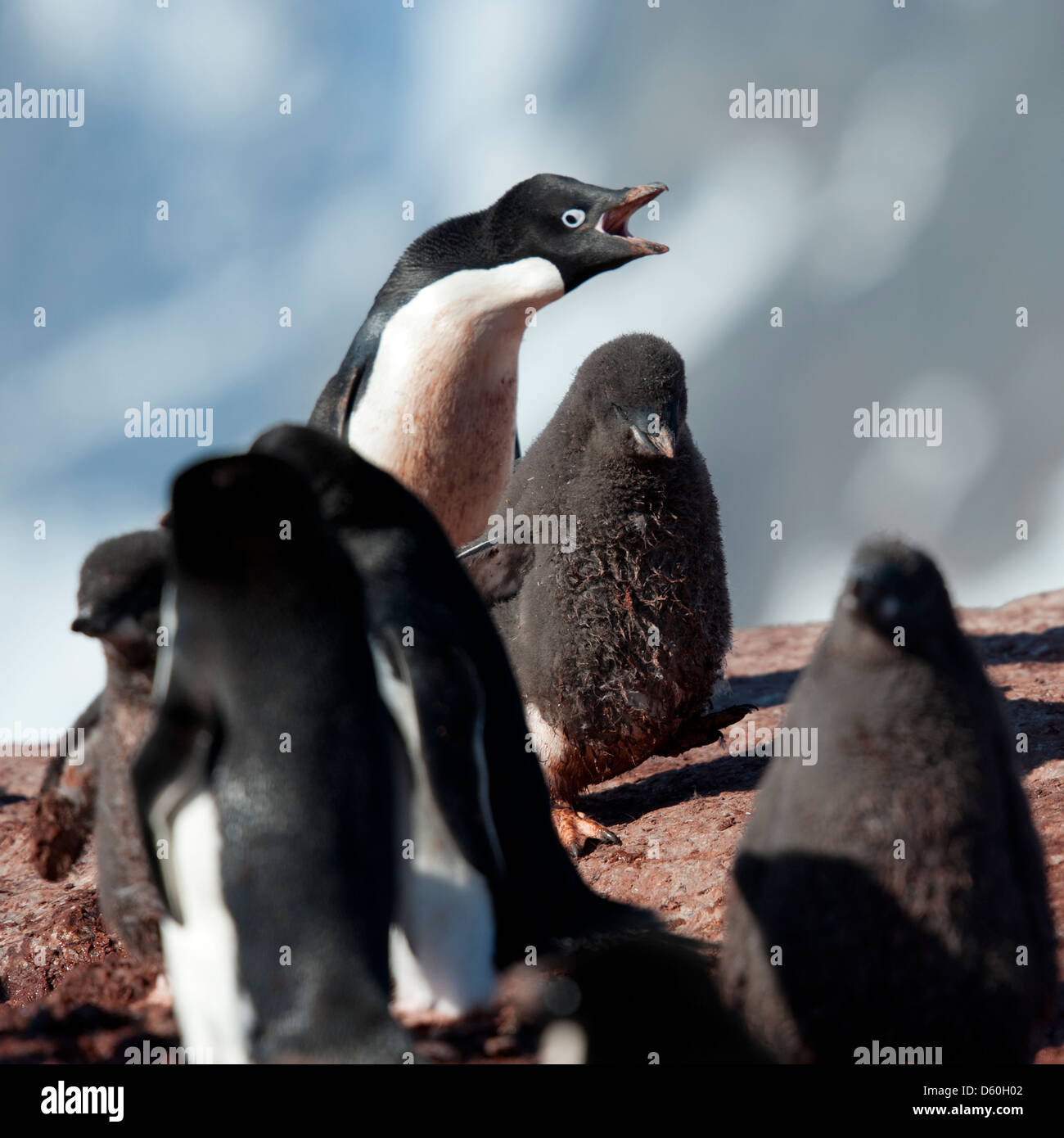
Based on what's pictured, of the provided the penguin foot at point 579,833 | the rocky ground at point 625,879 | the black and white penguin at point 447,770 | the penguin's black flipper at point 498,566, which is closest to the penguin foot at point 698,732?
the rocky ground at point 625,879

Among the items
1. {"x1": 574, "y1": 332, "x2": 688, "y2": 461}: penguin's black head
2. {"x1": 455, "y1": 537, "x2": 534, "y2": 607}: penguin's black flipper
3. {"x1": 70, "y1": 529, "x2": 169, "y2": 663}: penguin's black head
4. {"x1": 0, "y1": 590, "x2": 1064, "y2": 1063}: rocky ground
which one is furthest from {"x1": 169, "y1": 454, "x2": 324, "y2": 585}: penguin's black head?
{"x1": 455, "y1": 537, "x2": 534, "y2": 607}: penguin's black flipper

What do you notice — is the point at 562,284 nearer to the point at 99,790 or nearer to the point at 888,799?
the point at 99,790

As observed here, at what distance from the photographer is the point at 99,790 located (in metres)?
2.39

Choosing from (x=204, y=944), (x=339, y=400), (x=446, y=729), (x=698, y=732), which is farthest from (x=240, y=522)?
(x=339, y=400)

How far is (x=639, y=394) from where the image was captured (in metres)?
3.51

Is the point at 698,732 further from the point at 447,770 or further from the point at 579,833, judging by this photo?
the point at 447,770

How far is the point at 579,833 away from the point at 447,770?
178 cm

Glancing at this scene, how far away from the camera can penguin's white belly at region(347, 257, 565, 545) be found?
507cm

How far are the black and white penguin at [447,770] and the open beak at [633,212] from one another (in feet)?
8.81

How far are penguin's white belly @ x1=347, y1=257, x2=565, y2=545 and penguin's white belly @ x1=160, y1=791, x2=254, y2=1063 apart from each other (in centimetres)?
332

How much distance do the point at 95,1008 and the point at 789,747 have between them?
1.30 m

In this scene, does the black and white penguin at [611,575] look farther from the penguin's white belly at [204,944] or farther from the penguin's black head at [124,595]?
the penguin's white belly at [204,944]

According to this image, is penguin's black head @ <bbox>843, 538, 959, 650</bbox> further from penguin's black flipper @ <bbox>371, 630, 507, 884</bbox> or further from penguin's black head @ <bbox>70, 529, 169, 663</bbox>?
penguin's black head @ <bbox>70, 529, 169, 663</bbox>

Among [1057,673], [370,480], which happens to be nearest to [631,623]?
[370,480]
